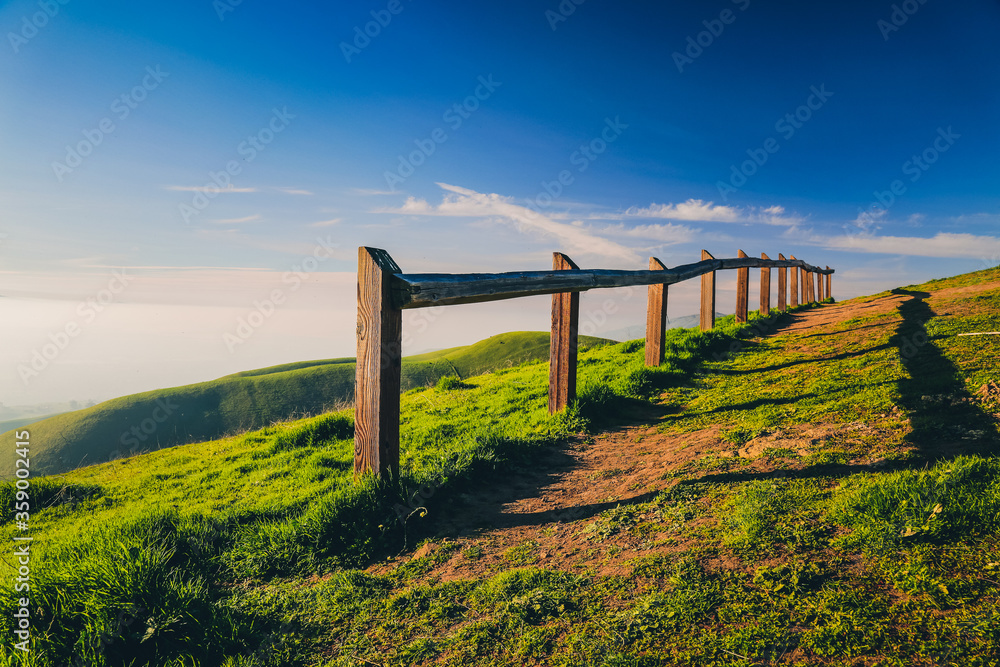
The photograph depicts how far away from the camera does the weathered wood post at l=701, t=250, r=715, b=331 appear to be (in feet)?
34.2

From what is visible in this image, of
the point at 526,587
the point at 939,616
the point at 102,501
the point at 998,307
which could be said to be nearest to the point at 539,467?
the point at 526,587

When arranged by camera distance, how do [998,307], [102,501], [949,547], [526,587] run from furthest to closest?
[998,307]
[102,501]
[526,587]
[949,547]

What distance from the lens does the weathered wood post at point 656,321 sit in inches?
311

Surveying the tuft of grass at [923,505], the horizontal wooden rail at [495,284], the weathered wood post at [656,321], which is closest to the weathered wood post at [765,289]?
the weathered wood post at [656,321]

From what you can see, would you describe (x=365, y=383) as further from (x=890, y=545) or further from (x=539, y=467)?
(x=890, y=545)

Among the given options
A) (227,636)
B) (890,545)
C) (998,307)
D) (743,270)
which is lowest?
(227,636)

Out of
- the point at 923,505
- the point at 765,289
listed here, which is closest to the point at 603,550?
the point at 923,505

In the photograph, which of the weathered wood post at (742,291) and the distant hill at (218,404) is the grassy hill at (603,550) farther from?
the distant hill at (218,404)

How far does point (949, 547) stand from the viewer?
2.30 metres

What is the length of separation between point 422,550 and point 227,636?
1.18 meters

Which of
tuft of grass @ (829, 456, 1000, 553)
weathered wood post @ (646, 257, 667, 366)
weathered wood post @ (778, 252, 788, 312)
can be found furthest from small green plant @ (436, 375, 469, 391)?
weathered wood post @ (778, 252, 788, 312)

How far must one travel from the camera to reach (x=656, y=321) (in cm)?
796

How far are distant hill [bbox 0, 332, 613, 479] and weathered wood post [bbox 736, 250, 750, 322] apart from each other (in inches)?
587

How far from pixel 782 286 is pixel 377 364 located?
16.6 m
